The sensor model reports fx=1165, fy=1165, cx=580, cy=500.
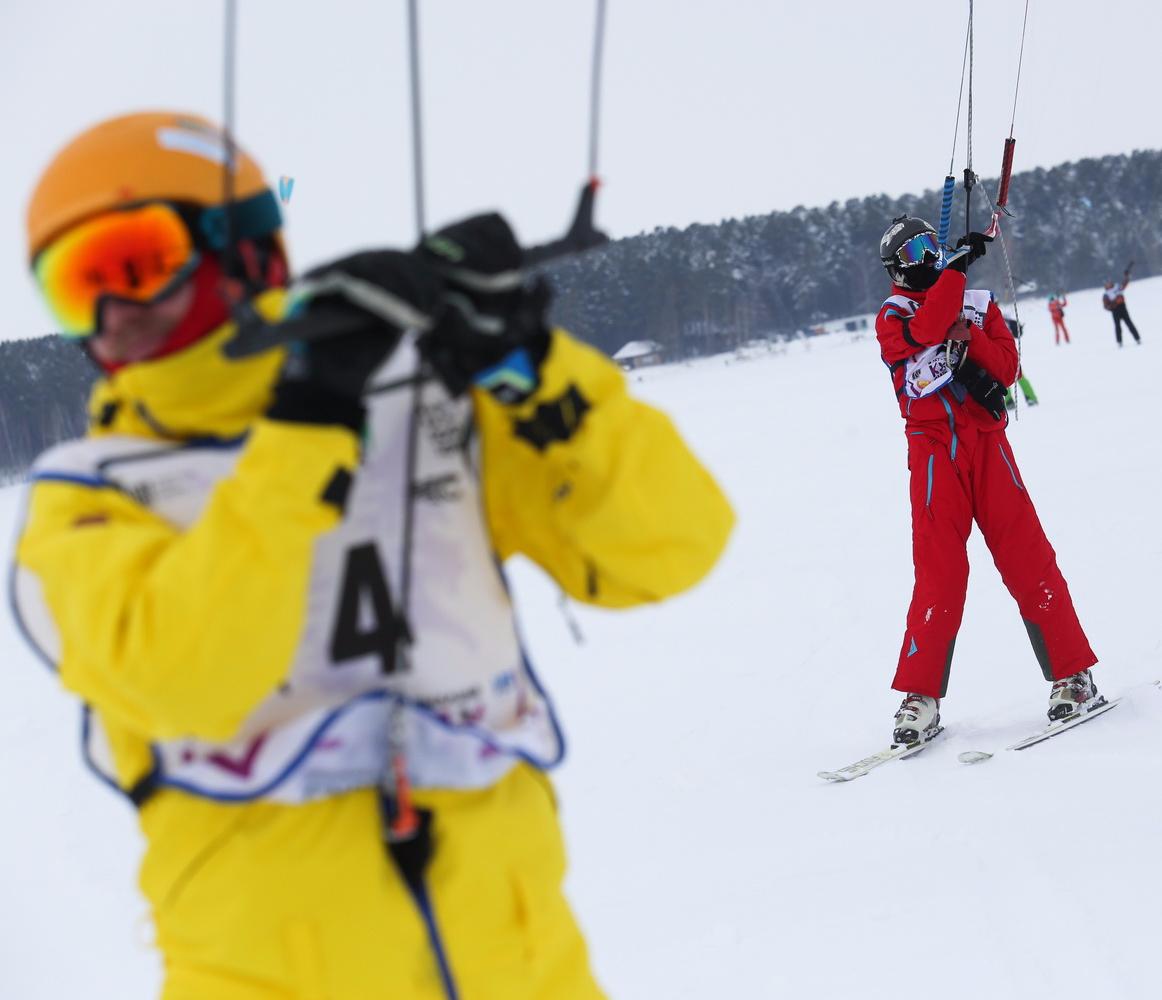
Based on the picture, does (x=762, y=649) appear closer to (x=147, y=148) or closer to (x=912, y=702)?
(x=912, y=702)

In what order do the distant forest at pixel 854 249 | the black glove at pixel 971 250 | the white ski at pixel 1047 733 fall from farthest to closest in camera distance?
the distant forest at pixel 854 249, the black glove at pixel 971 250, the white ski at pixel 1047 733

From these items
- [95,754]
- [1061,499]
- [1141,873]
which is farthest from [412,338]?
[1061,499]

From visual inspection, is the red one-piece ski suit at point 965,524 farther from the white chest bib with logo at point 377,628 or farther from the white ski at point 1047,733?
the white chest bib with logo at point 377,628

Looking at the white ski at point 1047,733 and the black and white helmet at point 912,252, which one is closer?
the white ski at point 1047,733

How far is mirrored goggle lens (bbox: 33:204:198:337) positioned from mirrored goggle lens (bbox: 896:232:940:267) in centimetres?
361

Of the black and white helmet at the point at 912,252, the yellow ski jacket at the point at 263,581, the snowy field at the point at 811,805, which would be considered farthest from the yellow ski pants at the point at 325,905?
the black and white helmet at the point at 912,252

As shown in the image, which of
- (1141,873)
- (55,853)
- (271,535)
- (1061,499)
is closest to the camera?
(271,535)

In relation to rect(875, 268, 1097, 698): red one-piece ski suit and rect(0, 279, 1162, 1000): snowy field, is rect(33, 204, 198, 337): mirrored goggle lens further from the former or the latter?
rect(875, 268, 1097, 698): red one-piece ski suit

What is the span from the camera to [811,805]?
13.1ft

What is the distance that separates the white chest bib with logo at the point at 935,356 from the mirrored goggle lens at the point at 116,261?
3535 millimetres

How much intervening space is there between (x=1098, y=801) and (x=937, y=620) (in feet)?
3.31

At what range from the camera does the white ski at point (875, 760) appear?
Result: 4.17 meters

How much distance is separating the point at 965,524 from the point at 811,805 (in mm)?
1283

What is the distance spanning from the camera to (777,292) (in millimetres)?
81000
